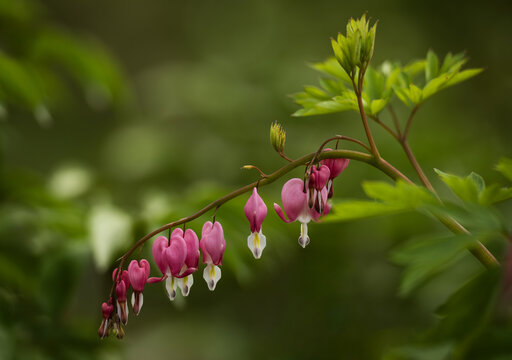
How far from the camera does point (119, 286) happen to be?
85cm

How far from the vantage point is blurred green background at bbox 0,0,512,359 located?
1528mm

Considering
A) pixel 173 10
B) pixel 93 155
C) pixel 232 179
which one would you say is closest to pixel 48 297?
pixel 232 179

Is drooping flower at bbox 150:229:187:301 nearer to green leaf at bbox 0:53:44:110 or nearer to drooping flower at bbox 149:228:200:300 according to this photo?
drooping flower at bbox 149:228:200:300

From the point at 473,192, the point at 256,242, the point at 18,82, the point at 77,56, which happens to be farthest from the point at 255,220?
the point at 77,56

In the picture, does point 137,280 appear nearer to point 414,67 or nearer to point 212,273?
point 212,273

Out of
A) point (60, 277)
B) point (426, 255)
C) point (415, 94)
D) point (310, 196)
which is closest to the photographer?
point (426, 255)

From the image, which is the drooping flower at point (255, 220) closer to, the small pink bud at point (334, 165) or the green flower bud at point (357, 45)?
the small pink bud at point (334, 165)

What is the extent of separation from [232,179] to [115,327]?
2.17m

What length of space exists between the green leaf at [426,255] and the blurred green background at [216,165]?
291mm

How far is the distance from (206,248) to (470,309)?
0.44 m

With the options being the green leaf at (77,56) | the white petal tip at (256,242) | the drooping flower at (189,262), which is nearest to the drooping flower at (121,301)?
the drooping flower at (189,262)

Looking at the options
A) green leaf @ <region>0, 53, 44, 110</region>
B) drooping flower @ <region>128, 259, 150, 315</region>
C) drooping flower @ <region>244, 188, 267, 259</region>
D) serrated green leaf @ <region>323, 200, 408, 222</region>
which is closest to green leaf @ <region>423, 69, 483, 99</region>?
serrated green leaf @ <region>323, 200, 408, 222</region>

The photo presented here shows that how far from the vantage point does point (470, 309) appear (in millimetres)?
719

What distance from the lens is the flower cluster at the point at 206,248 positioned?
827mm
